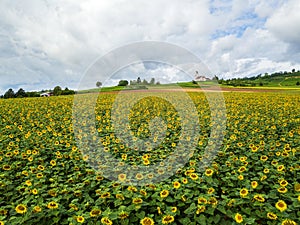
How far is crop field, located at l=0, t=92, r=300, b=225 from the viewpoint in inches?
96.5

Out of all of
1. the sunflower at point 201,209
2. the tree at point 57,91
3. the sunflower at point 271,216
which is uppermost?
the tree at point 57,91

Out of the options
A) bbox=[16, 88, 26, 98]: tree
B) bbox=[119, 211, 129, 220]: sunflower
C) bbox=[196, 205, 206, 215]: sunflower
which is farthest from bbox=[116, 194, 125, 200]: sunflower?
bbox=[16, 88, 26, 98]: tree

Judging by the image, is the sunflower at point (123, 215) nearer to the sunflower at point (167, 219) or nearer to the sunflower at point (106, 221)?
the sunflower at point (106, 221)

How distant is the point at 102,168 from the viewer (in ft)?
12.7

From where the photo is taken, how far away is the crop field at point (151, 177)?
2.45m

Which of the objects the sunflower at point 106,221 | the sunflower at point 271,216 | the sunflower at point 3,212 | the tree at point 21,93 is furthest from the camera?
the tree at point 21,93

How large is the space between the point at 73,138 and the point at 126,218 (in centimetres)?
373

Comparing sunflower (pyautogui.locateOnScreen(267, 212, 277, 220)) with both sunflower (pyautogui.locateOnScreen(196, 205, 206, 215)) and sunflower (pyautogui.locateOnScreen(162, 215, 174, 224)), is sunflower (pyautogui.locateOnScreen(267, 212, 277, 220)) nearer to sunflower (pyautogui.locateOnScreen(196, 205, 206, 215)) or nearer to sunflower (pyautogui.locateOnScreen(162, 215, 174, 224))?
sunflower (pyautogui.locateOnScreen(196, 205, 206, 215))

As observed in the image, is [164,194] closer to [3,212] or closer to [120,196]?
[120,196]

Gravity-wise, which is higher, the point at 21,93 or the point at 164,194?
the point at 21,93

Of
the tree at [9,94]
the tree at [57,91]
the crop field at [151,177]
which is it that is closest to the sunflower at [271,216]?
the crop field at [151,177]

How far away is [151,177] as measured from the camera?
10.4ft

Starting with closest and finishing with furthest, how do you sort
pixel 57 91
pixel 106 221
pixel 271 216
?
pixel 106 221, pixel 271 216, pixel 57 91

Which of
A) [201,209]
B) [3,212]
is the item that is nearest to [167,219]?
[201,209]
